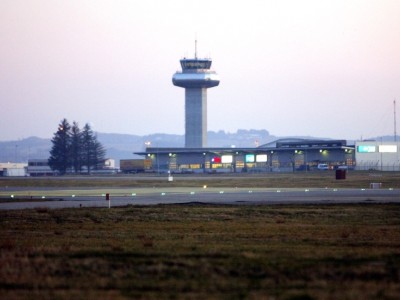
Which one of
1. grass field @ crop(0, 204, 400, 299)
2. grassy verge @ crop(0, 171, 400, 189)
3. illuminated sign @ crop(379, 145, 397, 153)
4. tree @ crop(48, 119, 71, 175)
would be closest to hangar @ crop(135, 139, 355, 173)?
illuminated sign @ crop(379, 145, 397, 153)

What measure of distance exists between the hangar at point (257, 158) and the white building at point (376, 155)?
8.41ft

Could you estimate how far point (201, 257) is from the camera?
72.1 ft

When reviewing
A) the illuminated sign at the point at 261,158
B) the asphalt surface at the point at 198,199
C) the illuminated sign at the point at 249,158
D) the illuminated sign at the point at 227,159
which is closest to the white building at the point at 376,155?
the illuminated sign at the point at 261,158

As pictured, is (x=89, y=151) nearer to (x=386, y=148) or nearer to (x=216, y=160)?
(x=216, y=160)

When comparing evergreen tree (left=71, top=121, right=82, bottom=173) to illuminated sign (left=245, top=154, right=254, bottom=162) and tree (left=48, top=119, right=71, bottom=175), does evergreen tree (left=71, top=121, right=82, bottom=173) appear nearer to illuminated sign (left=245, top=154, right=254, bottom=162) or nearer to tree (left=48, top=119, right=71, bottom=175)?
tree (left=48, top=119, right=71, bottom=175)

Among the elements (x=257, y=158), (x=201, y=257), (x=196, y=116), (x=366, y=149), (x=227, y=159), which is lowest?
(x=201, y=257)

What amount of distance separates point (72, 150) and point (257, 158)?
4416 cm

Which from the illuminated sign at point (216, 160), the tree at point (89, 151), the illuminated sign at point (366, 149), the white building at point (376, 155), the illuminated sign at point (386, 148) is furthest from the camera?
the tree at point (89, 151)

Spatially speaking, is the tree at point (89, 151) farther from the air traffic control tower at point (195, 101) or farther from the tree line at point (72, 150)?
the air traffic control tower at point (195, 101)

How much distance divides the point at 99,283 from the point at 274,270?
4437 mm

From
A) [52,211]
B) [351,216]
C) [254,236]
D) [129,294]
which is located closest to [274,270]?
[129,294]

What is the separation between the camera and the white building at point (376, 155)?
164 meters

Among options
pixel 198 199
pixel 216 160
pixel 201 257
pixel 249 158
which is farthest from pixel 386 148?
pixel 201 257

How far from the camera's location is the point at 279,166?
178250 mm
